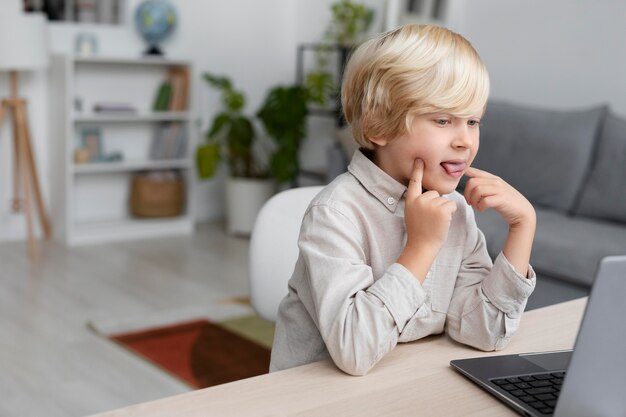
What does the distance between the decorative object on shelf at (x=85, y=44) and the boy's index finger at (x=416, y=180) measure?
3.84 metres

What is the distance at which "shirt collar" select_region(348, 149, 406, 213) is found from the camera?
3.55 ft

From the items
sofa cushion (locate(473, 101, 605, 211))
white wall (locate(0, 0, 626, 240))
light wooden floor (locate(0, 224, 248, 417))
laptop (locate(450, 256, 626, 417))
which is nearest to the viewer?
laptop (locate(450, 256, 626, 417))

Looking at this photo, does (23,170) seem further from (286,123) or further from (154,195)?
(286,123)

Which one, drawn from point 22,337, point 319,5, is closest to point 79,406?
point 22,337

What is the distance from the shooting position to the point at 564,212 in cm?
350

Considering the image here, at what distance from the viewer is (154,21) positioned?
4.77 m

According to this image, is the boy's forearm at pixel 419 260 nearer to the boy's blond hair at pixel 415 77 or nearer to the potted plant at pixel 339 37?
the boy's blond hair at pixel 415 77

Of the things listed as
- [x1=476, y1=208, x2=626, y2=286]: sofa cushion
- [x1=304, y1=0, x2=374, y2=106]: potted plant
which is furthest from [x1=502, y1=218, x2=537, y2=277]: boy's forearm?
[x1=304, y1=0, x2=374, y2=106]: potted plant

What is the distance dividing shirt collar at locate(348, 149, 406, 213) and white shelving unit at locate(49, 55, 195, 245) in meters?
3.67

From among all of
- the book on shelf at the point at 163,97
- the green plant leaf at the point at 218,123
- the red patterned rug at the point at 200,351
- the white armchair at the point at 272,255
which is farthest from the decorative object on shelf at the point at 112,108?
the white armchair at the point at 272,255

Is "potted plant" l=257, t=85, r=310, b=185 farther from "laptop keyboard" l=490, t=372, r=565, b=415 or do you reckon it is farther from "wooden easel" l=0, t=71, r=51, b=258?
"laptop keyboard" l=490, t=372, r=565, b=415

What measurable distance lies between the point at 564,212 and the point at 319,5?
2.53 metres

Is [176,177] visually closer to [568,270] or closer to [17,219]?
[17,219]

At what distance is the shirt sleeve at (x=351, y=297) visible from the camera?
A: 3.13 feet
